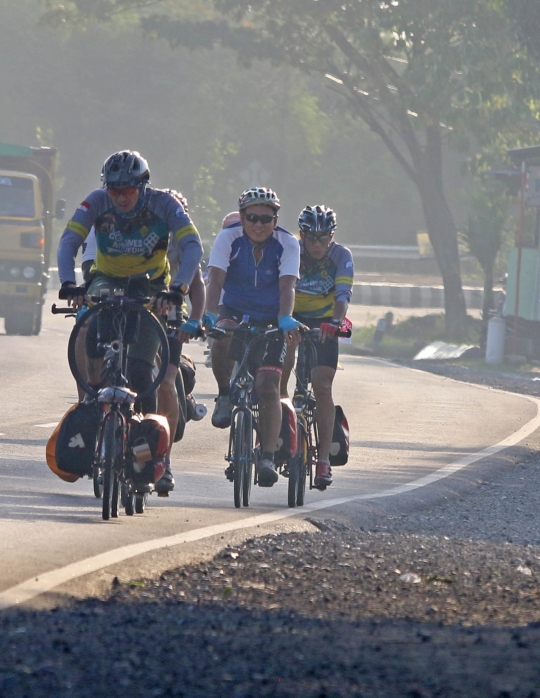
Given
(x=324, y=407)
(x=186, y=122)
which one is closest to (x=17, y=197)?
(x=324, y=407)

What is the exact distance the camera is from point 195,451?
12406 mm

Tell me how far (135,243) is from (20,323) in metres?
20.3

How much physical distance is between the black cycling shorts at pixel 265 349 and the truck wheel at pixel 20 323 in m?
18.9

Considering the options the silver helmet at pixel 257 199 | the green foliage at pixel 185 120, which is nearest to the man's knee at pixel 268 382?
the silver helmet at pixel 257 199

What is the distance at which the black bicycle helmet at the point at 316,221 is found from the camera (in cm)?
938

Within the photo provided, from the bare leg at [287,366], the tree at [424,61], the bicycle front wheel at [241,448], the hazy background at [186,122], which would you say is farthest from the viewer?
the hazy background at [186,122]

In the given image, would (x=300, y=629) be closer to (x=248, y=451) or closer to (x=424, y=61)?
(x=248, y=451)

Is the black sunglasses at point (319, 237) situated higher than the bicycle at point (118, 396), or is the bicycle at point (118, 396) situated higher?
the black sunglasses at point (319, 237)

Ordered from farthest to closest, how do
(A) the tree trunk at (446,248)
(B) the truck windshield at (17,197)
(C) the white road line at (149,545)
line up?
(A) the tree trunk at (446,248)
(B) the truck windshield at (17,197)
(C) the white road line at (149,545)

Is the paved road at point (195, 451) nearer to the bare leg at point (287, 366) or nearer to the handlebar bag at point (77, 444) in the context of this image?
the handlebar bag at point (77, 444)

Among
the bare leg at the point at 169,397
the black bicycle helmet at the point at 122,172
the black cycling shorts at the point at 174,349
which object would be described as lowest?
the bare leg at the point at 169,397

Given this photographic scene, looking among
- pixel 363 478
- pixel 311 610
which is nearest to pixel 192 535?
pixel 311 610

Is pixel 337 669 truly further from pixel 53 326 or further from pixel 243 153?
pixel 243 153

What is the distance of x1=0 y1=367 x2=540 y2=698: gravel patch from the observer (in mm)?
4340
